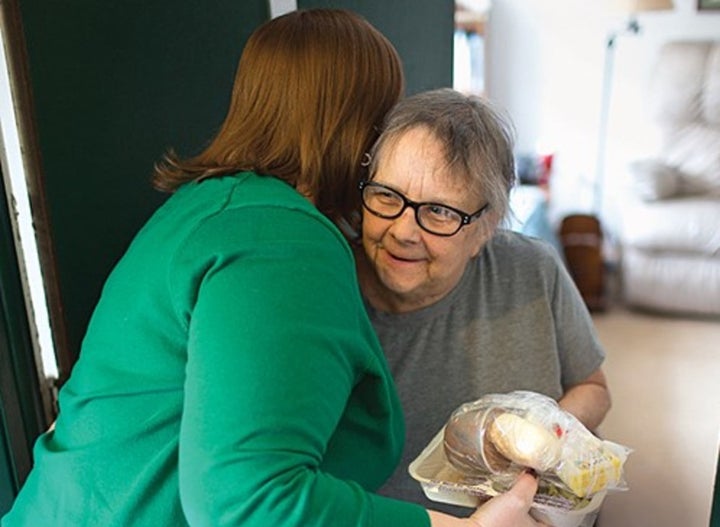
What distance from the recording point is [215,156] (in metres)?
0.93

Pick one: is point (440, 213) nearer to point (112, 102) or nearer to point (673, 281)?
point (112, 102)

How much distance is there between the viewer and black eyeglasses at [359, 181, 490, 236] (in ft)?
A: 3.35

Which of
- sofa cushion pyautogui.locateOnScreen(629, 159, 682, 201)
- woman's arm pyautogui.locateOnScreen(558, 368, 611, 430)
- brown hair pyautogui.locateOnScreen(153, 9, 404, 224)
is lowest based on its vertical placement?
sofa cushion pyautogui.locateOnScreen(629, 159, 682, 201)

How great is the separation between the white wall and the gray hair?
136 inches

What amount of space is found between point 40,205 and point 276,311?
2.64ft

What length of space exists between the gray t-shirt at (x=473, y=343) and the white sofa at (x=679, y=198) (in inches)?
99.7

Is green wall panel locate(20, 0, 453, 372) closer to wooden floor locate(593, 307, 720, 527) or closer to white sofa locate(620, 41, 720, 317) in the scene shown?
wooden floor locate(593, 307, 720, 527)

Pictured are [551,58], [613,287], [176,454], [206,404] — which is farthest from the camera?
[551,58]

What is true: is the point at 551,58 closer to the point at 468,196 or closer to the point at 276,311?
the point at 468,196

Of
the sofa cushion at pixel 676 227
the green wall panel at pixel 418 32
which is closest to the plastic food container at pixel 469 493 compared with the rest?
the green wall panel at pixel 418 32

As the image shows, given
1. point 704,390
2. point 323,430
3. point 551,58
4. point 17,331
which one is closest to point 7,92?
point 17,331

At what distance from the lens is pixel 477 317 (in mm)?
1229

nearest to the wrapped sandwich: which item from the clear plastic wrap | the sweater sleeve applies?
the clear plastic wrap

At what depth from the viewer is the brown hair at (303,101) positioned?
3.03ft
